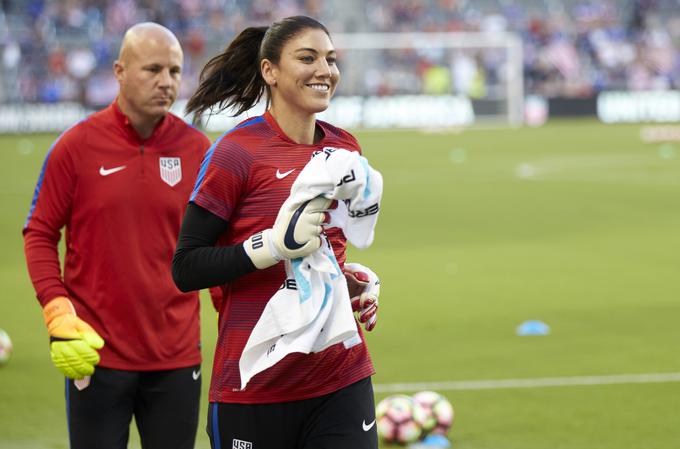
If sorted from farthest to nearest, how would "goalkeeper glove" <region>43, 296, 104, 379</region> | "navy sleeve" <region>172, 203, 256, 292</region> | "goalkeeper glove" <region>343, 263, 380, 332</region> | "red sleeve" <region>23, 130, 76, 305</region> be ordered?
"red sleeve" <region>23, 130, 76, 305</region> → "goalkeeper glove" <region>43, 296, 104, 379</region> → "goalkeeper glove" <region>343, 263, 380, 332</region> → "navy sleeve" <region>172, 203, 256, 292</region>

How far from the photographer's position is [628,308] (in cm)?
1056

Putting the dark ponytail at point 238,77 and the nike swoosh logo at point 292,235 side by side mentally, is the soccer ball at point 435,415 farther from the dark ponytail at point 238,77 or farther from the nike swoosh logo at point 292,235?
the nike swoosh logo at point 292,235

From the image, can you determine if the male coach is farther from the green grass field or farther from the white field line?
the white field line

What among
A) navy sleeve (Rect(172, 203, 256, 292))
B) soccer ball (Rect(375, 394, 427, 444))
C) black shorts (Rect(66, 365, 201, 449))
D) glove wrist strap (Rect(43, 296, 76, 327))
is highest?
navy sleeve (Rect(172, 203, 256, 292))

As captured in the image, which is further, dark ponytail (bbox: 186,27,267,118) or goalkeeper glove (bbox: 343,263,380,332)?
dark ponytail (bbox: 186,27,267,118)

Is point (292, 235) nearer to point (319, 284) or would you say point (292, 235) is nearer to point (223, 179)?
point (319, 284)

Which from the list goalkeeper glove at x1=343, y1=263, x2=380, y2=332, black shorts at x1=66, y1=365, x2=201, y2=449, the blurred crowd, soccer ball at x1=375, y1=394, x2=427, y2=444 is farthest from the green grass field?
the blurred crowd

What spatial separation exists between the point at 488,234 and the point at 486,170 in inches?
338

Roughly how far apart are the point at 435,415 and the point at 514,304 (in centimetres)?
432

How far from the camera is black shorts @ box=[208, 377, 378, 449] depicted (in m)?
3.69

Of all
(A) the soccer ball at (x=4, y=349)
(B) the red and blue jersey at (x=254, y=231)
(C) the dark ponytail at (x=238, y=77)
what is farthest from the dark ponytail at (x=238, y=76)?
(A) the soccer ball at (x=4, y=349)

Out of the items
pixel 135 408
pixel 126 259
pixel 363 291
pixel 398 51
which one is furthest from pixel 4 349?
pixel 398 51

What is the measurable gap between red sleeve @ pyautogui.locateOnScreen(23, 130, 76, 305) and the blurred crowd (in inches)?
1210

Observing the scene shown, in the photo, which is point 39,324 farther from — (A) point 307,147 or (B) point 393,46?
(B) point 393,46
